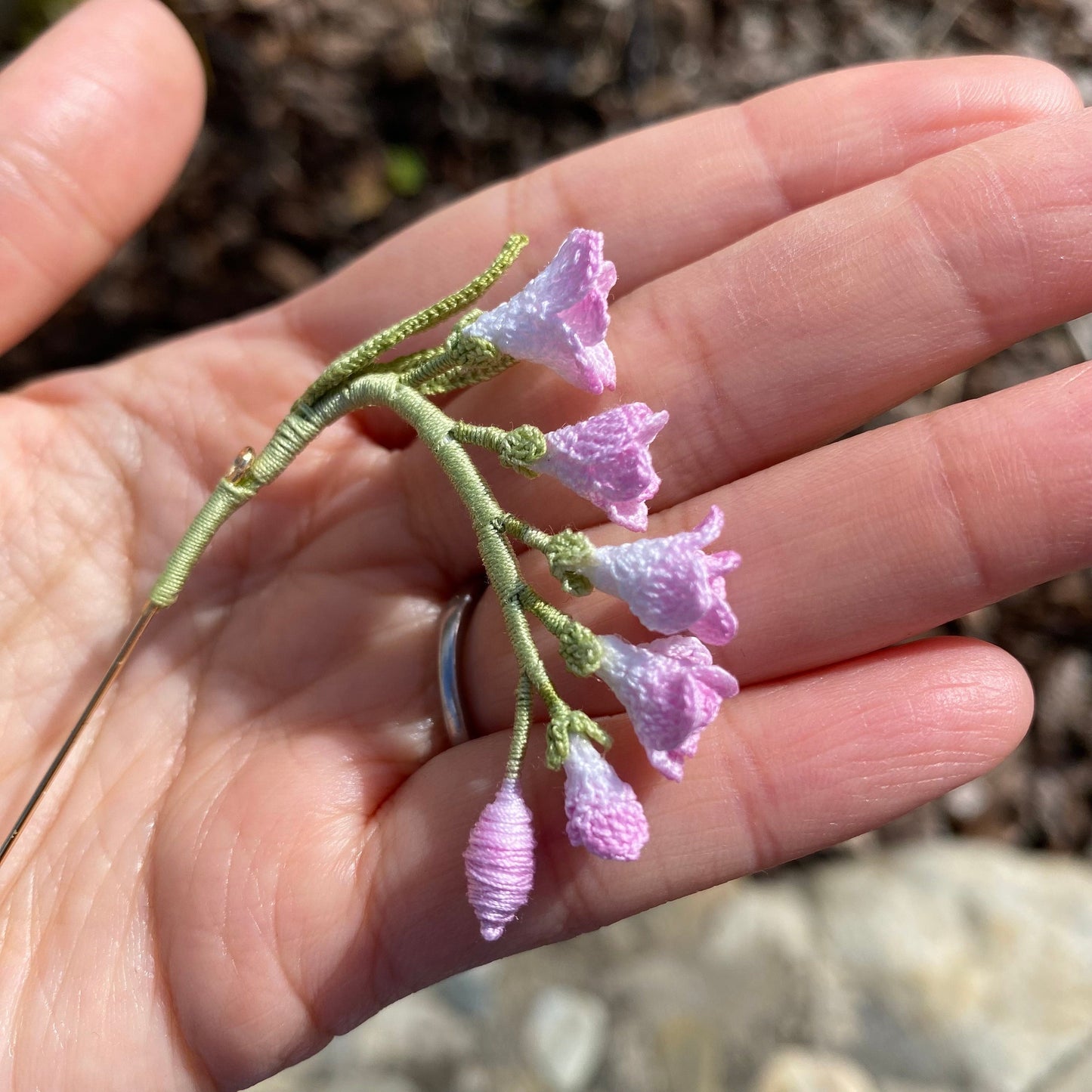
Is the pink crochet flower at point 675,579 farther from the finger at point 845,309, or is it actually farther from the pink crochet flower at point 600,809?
the finger at point 845,309

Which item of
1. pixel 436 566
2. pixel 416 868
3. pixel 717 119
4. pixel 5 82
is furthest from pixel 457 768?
pixel 5 82

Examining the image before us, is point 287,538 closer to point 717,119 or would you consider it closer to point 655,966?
point 717,119

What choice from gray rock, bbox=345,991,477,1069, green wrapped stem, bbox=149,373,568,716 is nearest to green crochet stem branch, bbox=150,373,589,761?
green wrapped stem, bbox=149,373,568,716

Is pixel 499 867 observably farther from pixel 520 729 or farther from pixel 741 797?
pixel 741 797

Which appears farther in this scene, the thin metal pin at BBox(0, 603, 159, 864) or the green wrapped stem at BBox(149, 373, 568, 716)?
the thin metal pin at BBox(0, 603, 159, 864)

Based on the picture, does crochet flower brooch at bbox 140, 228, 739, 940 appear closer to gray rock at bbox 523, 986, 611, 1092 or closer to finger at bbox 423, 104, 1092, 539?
finger at bbox 423, 104, 1092, 539
